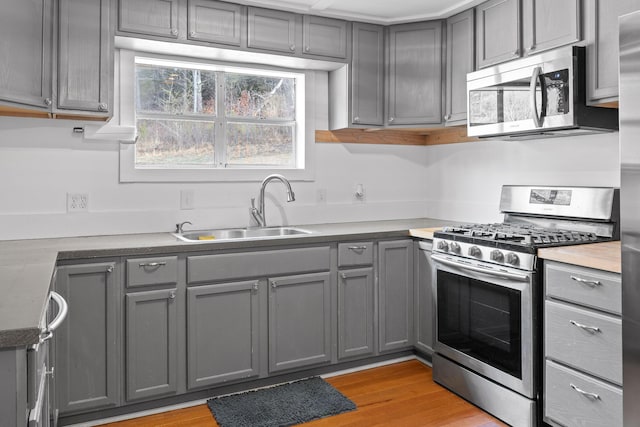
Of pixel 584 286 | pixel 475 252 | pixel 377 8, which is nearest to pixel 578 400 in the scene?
pixel 584 286

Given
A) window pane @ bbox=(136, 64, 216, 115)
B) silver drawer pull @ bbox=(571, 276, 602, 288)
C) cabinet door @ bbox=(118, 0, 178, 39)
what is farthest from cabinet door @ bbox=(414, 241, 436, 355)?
cabinet door @ bbox=(118, 0, 178, 39)

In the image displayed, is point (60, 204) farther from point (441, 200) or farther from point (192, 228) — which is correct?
point (441, 200)

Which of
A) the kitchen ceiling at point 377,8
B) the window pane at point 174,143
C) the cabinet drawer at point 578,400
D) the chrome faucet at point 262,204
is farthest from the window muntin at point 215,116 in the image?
the cabinet drawer at point 578,400

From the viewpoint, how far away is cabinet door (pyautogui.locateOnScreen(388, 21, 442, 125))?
360 centimetres

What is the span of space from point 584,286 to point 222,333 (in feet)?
6.03

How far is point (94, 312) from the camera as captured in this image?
2576 mm

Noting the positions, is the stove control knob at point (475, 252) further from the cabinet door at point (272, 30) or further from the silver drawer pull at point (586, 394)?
the cabinet door at point (272, 30)

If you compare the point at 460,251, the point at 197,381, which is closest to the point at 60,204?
the point at 197,381

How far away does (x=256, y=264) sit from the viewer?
2928 millimetres

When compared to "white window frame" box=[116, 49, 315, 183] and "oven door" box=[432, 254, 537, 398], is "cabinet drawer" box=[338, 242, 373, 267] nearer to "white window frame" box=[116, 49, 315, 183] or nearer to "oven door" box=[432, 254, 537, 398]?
"oven door" box=[432, 254, 537, 398]

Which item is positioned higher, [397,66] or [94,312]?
[397,66]

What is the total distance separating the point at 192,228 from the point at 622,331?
246 centimetres

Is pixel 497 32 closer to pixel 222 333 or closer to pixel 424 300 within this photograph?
pixel 424 300

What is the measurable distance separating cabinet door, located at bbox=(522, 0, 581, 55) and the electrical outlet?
→ 8.91 ft
